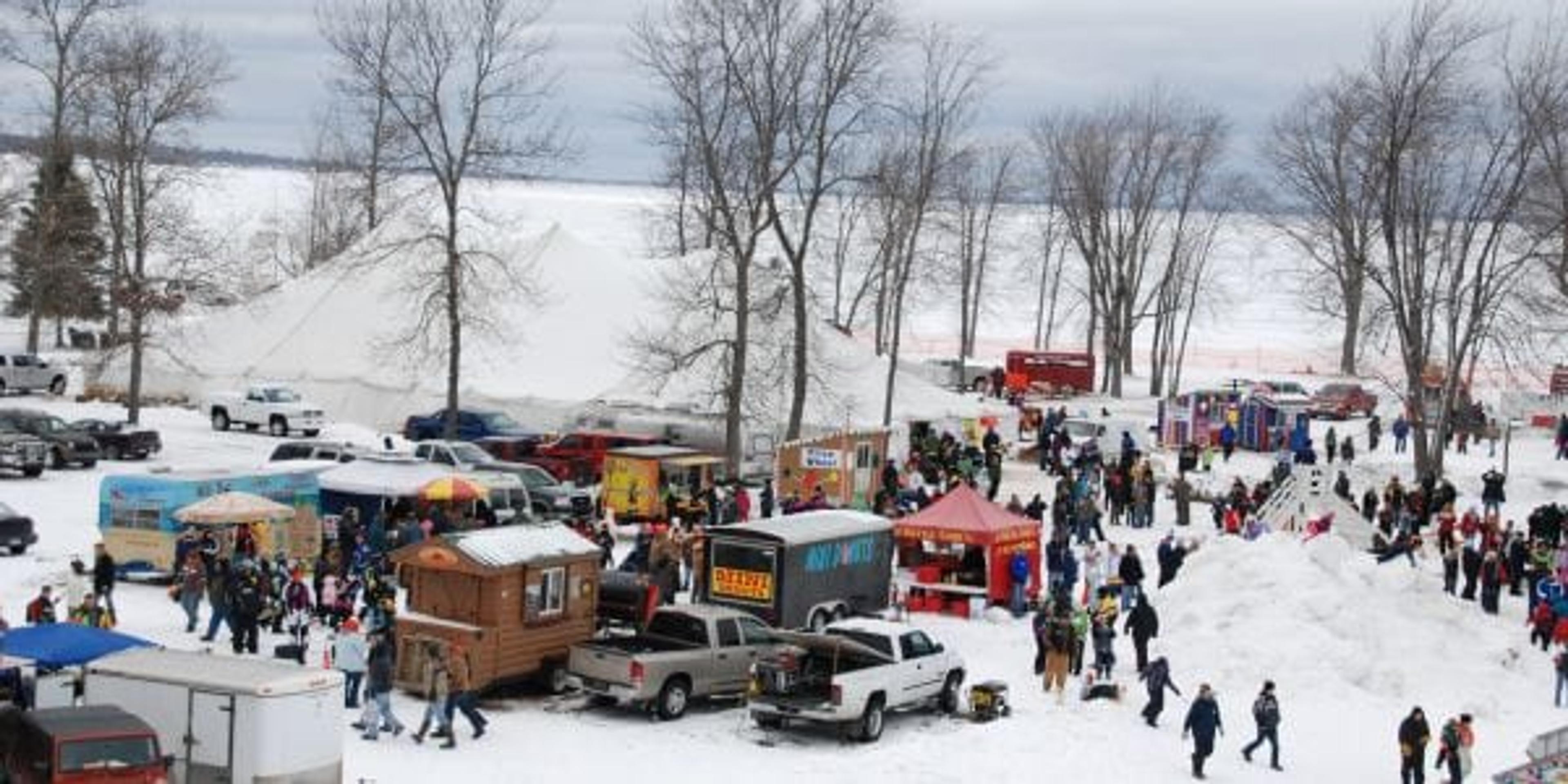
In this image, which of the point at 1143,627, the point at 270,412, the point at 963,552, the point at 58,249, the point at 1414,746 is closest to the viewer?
the point at 1414,746

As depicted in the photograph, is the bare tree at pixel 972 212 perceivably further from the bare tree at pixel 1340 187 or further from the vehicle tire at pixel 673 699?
the vehicle tire at pixel 673 699

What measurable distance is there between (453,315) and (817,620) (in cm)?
1767

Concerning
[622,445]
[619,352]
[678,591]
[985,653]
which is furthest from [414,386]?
[985,653]

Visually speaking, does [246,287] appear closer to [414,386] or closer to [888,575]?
A: [414,386]

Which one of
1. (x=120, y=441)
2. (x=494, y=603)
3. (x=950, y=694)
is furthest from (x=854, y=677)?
(x=120, y=441)

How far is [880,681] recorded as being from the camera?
835 inches

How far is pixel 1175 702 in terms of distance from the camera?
23594mm

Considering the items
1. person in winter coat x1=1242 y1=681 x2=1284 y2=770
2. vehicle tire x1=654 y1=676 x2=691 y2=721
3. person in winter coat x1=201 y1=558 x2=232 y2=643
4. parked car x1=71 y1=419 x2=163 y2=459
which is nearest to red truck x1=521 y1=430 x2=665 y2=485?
parked car x1=71 y1=419 x2=163 y2=459

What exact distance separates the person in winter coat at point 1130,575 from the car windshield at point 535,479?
11727 millimetres

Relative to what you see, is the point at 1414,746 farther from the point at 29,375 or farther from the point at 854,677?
the point at 29,375

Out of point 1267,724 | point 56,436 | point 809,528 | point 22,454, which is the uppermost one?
point 56,436

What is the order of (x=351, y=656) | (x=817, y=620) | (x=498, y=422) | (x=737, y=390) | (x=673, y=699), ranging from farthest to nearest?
(x=498, y=422) < (x=737, y=390) < (x=817, y=620) < (x=673, y=699) < (x=351, y=656)

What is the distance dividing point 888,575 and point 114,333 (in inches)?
1030

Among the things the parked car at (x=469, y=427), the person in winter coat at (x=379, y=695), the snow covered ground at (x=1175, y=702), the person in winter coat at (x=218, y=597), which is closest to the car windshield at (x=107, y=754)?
the snow covered ground at (x=1175, y=702)
